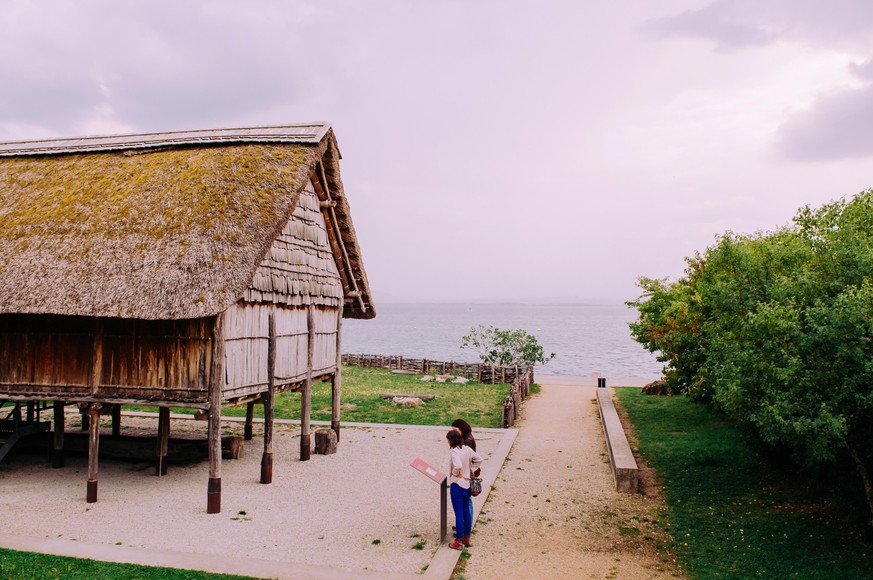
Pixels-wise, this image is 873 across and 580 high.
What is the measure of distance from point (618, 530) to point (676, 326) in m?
11.6

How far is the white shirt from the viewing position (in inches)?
388

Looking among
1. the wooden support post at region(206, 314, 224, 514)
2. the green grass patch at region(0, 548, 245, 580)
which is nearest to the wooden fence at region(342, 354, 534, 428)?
the wooden support post at region(206, 314, 224, 514)

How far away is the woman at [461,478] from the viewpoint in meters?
9.87

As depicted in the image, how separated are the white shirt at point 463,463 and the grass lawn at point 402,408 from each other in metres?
12.0

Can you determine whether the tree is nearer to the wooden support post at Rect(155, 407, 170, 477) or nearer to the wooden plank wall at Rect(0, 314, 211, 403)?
the wooden support post at Rect(155, 407, 170, 477)

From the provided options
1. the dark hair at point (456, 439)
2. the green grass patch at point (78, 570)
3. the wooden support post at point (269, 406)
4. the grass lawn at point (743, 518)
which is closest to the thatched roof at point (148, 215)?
the wooden support post at point (269, 406)

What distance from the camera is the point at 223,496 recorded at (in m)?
13.1

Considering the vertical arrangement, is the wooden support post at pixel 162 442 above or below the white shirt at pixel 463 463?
below

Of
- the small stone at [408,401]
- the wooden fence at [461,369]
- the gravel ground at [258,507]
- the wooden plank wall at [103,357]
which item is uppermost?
the wooden plank wall at [103,357]

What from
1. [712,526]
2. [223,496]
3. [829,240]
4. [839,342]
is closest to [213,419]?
[223,496]

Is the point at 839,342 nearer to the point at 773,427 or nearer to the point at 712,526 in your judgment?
the point at 773,427

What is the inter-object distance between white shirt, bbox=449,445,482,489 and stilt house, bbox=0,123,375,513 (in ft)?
16.2

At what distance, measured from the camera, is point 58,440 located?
50.2 feet

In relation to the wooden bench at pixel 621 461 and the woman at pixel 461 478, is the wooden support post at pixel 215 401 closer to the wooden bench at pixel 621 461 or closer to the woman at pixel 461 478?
the woman at pixel 461 478
